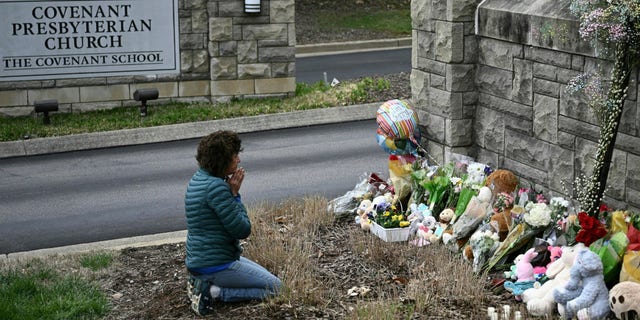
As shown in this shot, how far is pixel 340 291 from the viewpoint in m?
7.40

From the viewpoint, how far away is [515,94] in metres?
8.57

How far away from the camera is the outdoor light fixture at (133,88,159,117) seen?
1487 centimetres

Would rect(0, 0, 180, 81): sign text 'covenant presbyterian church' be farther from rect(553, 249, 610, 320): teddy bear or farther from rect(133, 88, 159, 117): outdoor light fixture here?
rect(553, 249, 610, 320): teddy bear

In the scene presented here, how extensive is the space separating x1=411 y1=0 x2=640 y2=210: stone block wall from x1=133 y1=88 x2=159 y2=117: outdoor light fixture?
602 cm

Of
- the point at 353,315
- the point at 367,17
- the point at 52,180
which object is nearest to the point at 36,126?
the point at 52,180

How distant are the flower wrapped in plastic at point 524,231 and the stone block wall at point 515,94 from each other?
53cm

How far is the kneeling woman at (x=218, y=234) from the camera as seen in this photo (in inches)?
275

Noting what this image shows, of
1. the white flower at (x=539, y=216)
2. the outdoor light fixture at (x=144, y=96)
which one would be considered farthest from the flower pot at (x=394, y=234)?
the outdoor light fixture at (x=144, y=96)

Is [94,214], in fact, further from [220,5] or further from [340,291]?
[220,5]

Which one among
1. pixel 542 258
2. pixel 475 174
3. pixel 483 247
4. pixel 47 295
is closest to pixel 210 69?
pixel 475 174

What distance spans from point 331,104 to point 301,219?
6.66 metres

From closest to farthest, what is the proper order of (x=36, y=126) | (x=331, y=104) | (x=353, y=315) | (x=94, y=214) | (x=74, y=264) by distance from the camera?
1. (x=353, y=315)
2. (x=74, y=264)
3. (x=94, y=214)
4. (x=36, y=126)
5. (x=331, y=104)

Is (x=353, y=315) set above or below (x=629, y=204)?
below

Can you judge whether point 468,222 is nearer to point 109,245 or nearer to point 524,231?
point 524,231
